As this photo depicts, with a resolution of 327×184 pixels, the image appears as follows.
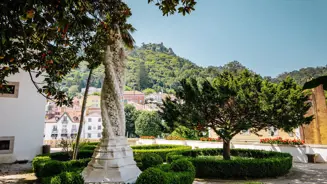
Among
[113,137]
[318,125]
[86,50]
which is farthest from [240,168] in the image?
[318,125]

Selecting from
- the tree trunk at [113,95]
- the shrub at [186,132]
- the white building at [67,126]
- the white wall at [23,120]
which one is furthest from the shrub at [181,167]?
the white building at [67,126]

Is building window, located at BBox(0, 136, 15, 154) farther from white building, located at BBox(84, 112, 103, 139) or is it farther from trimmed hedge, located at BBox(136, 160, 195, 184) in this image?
white building, located at BBox(84, 112, 103, 139)

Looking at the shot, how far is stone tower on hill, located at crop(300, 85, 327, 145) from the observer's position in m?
16.6

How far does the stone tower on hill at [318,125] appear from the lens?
16625mm

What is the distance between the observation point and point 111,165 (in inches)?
211

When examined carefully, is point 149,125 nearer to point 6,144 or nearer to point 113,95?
point 6,144

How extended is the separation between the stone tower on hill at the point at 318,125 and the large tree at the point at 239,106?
10469mm

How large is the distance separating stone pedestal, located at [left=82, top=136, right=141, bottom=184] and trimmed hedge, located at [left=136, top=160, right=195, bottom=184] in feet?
2.75

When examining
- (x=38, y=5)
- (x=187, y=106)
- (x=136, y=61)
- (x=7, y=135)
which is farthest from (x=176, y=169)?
(x=136, y=61)

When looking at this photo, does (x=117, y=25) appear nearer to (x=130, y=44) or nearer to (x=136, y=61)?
(x=130, y=44)

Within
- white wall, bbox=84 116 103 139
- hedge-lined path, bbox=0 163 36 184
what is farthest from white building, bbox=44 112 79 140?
hedge-lined path, bbox=0 163 36 184

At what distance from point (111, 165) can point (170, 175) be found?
160 cm

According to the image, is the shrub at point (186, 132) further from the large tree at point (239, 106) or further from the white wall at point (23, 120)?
the white wall at point (23, 120)

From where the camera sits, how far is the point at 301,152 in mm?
13680
